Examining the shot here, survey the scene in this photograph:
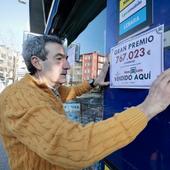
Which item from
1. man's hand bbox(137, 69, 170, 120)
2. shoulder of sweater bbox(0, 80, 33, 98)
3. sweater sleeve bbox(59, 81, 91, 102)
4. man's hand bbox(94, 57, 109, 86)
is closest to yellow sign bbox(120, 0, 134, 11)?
man's hand bbox(94, 57, 109, 86)

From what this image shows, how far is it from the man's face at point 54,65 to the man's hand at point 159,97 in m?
0.78

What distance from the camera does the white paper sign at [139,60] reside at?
1.27 meters

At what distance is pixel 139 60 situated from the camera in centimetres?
141

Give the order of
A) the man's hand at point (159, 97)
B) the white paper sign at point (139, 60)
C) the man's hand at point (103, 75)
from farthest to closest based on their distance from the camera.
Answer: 1. the man's hand at point (103, 75)
2. the white paper sign at point (139, 60)
3. the man's hand at point (159, 97)

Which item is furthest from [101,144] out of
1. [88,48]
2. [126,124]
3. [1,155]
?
[1,155]

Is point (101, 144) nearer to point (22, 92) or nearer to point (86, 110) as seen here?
point (22, 92)

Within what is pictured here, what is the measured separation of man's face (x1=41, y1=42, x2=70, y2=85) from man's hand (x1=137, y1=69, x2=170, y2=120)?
0.78 metres

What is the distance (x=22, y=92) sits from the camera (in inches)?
59.1

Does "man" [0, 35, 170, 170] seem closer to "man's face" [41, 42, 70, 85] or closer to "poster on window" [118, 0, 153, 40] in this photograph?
"man's face" [41, 42, 70, 85]

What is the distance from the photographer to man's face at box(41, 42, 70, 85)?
182cm

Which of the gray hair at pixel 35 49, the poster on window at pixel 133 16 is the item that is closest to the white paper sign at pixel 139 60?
the poster on window at pixel 133 16

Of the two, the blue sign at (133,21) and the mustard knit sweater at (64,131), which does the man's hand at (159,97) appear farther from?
the blue sign at (133,21)

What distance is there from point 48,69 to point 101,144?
2.60ft

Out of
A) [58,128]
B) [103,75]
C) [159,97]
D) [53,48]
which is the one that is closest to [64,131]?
[58,128]
